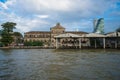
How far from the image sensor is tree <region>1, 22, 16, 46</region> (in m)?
110

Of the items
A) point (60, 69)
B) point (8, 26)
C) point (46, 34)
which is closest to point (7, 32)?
point (8, 26)

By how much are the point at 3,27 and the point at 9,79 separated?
102 metres

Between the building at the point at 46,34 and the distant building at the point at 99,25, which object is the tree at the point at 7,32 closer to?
the building at the point at 46,34

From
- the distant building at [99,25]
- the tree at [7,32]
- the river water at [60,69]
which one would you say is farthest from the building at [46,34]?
the river water at [60,69]

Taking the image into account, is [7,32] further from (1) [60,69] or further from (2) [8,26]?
(1) [60,69]

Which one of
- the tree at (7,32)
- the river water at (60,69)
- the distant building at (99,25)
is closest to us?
the river water at (60,69)

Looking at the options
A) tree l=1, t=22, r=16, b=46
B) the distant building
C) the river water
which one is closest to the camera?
the river water

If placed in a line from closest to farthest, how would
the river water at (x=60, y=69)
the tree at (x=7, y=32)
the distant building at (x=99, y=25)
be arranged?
the river water at (x=60, y=69), the tree at (x=7, y=32), the distant building at (x=99, y=25)

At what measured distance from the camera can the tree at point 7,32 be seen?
10973cm

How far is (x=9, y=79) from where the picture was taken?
14.4 meters

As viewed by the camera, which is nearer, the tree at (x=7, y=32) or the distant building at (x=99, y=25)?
the tree at (x=7, y=32)

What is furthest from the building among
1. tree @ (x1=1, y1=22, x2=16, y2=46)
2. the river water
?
the river water

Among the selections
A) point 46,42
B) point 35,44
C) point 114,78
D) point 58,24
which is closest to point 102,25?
point 58,24

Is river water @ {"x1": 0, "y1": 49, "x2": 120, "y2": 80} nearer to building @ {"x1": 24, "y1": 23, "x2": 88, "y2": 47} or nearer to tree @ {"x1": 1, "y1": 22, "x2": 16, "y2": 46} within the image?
tree @ {"x1": 1, "y1": 22, "x2": 16, "y2": 46}
